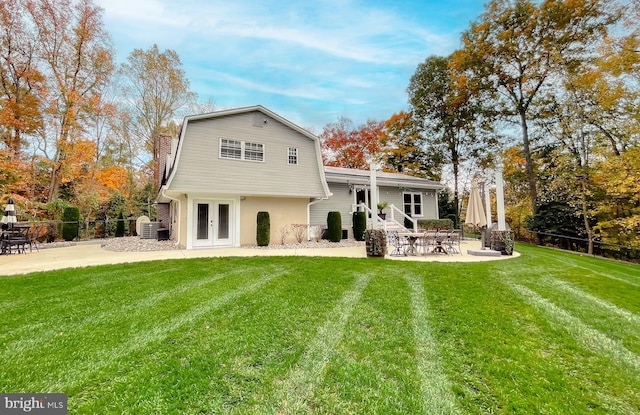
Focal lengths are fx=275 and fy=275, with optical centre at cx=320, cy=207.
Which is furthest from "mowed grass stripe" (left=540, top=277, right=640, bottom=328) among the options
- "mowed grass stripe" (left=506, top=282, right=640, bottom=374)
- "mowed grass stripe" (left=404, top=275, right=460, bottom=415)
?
"mowed grass stripe" (left=404, top=275, right=460, bottom=415)

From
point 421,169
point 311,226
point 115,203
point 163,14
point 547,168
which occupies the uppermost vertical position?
point 163,14

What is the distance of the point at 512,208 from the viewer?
17.3m

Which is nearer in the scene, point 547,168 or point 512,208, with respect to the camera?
point 547,168

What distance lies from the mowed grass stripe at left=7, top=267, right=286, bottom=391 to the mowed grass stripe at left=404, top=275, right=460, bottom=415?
8.75ft

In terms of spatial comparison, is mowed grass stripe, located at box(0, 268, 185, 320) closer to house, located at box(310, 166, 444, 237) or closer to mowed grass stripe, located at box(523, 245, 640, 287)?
house, located at box(310, 166, 444, 237)

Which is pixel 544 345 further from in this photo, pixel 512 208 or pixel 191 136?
pixel 512 208

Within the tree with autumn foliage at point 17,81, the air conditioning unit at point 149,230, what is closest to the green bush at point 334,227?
the air conditioning unit at point 149,230

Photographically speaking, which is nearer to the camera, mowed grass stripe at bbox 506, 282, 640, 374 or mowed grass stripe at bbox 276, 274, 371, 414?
mowed grass stripe at bbox 276, 274, 371, 414

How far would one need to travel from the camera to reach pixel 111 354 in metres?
2.64

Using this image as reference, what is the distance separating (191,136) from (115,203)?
1128 centimetres

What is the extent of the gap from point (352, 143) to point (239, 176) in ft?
55.6

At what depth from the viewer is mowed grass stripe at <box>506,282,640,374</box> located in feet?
9.00

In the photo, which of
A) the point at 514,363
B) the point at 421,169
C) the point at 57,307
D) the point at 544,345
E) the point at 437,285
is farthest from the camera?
the point at 421,169

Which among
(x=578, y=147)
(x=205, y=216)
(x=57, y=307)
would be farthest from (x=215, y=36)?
(x=578, y=147)
